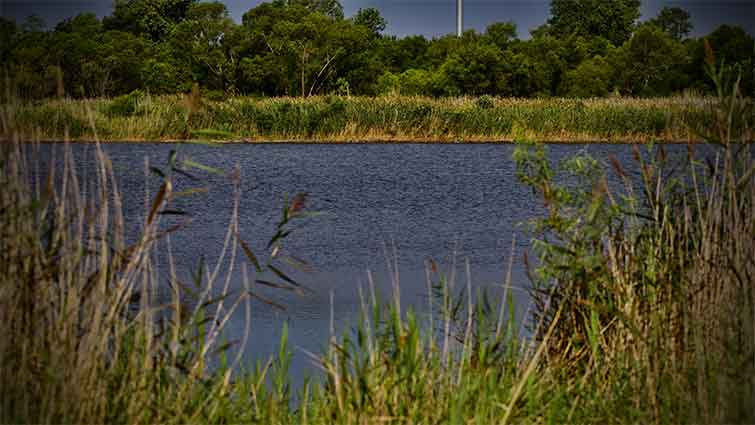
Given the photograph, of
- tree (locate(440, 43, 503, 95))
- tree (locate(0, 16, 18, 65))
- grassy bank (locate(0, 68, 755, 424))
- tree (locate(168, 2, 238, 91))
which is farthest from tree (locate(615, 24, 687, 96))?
grassy bank (locate(0, 68, 755, 424))

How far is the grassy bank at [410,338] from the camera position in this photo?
3.00 m

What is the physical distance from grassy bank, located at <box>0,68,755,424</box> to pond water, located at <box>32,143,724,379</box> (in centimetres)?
29

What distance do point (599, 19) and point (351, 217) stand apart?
3067 cm

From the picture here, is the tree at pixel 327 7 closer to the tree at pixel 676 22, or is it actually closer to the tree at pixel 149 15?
the tree at pixel 149 15

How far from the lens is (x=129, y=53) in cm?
2580

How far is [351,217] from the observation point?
9289mm

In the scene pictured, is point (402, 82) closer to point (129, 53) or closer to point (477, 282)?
point (129, 53)

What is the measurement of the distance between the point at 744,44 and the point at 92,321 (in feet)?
72.0

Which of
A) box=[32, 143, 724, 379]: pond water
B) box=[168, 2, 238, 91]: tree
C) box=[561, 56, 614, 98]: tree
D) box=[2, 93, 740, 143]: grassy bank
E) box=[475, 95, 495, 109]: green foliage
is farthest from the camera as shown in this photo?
box=[561, 56, 614, 98]: tree

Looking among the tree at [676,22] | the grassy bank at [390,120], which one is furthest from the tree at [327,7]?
the grassy bank at [390,120]

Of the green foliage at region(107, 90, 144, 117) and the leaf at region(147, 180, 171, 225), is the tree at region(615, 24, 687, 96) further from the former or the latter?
the leaf at region(147, 180, 171, 225)

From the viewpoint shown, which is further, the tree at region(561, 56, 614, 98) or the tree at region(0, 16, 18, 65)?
the tree at region(561, 56, 614, 98)

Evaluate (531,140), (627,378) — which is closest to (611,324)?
(627,378)

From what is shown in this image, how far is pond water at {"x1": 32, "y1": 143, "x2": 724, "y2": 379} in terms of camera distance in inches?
218
